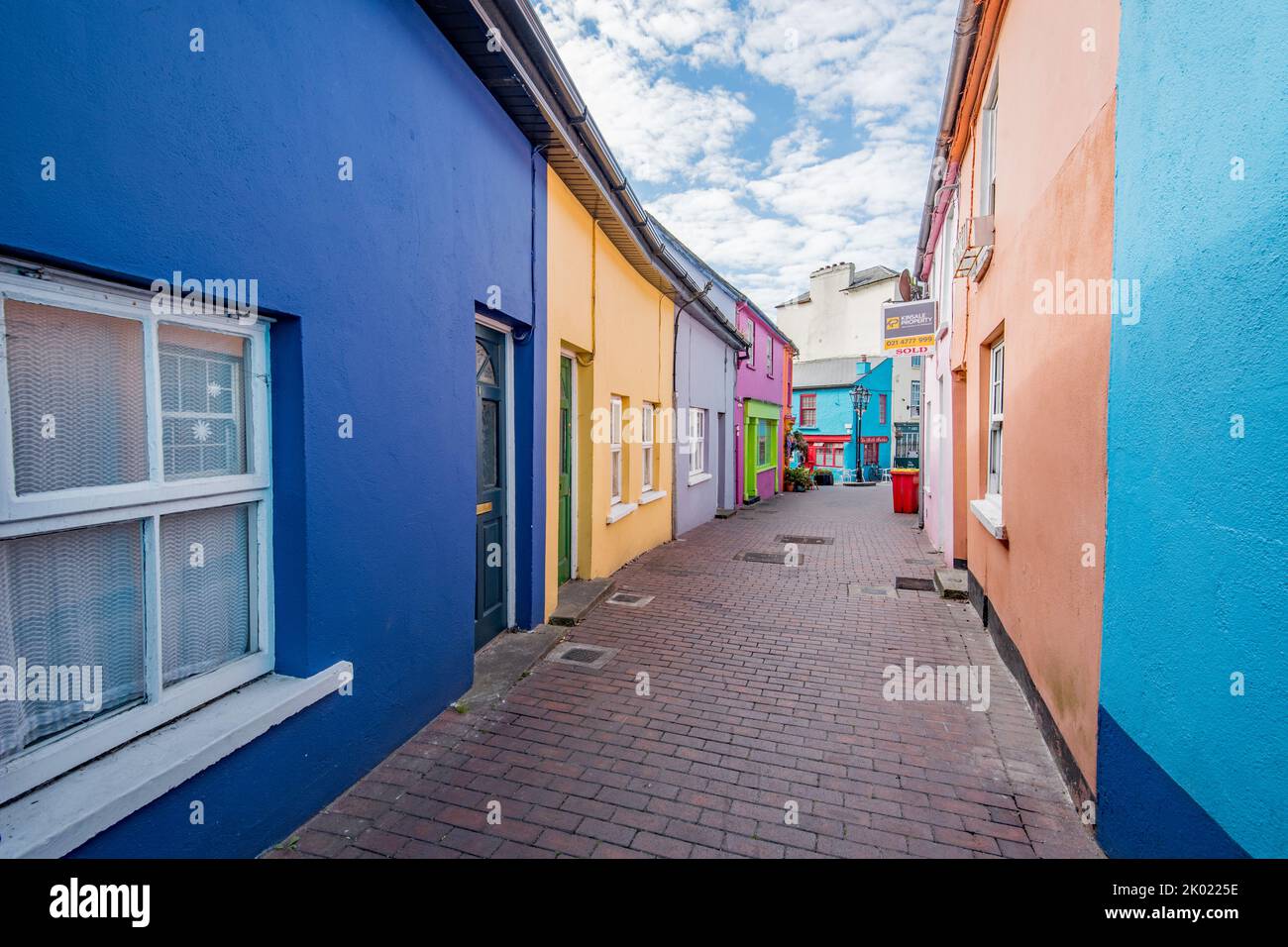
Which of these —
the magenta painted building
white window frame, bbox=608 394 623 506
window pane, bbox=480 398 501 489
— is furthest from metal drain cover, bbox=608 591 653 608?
the magenta painted building

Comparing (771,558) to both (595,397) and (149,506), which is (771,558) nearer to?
(595,397)

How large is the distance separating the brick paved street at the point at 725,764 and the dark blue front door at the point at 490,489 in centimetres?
80

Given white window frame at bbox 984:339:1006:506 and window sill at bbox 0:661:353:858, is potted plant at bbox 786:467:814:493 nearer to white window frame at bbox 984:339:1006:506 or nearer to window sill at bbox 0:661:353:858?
white window frame at bbox 984:339:1006:506

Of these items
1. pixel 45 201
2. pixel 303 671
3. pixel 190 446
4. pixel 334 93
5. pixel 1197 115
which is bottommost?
pixel 303 671

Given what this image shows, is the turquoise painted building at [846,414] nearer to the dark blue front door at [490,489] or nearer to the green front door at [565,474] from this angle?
the green front door at [565,474]

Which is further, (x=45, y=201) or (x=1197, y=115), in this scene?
(x=1197, y=115)

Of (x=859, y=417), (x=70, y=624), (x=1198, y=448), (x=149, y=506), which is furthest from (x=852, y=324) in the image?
(x=70, y=624)

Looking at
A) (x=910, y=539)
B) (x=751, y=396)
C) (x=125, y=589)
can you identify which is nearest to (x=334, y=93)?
(x=125, y=589)

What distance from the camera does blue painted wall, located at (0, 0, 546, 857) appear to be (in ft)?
6.56

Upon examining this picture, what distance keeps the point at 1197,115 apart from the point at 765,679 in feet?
13.6

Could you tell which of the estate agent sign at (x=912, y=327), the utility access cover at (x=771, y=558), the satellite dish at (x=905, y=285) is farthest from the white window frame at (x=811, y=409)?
the utility access cover at (x=771, y=558)
